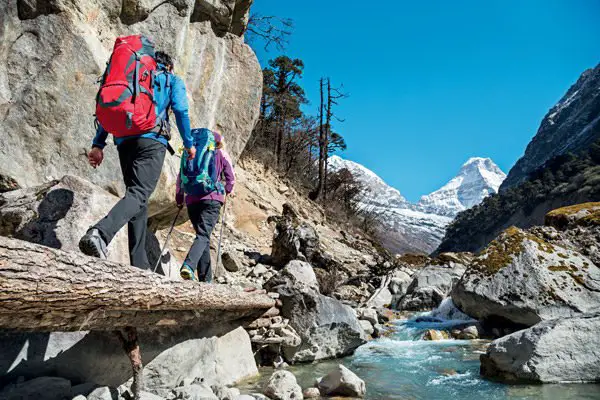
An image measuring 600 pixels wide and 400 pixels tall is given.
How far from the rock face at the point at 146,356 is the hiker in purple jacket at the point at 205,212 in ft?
2.30

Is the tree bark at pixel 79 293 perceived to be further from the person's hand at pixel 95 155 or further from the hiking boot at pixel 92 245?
the person's hand at pixel 95 155

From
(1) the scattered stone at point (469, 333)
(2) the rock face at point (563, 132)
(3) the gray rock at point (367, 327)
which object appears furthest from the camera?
(2) the rock face at point (563, 132)

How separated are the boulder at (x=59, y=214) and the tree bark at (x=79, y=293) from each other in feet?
3.28

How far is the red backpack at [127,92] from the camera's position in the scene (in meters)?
3.41

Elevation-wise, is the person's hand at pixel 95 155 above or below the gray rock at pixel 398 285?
above

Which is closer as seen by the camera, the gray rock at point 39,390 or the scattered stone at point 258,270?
the gray rock at point 39,390

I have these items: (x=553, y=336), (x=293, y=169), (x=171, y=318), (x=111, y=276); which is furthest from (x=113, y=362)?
(x=293, y=169)

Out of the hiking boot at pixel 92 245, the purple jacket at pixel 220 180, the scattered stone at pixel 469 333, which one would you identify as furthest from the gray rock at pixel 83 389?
the scattered stone at pixel 469 333

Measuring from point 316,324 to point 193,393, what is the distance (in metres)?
2.40

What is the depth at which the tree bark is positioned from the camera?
6.67 ft

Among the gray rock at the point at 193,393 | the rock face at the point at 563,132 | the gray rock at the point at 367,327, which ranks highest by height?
the rock face at the point at 563,132

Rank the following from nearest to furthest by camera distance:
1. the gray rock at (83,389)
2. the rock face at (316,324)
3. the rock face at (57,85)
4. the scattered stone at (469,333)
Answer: the gray rock at (83,389) < the rock face at (57,85) < the rock face at (316,324) < the scattered stone at (469,333)

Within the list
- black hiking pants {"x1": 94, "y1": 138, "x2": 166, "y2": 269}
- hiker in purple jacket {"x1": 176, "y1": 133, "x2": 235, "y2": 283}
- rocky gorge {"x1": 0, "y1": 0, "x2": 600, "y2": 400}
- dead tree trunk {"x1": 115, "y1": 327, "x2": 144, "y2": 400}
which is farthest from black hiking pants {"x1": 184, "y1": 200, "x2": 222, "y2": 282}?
dead tree trunk {"x1": 115, "y1": 327, "x2": 144, "y2": 400}

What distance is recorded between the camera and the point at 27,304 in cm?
213
